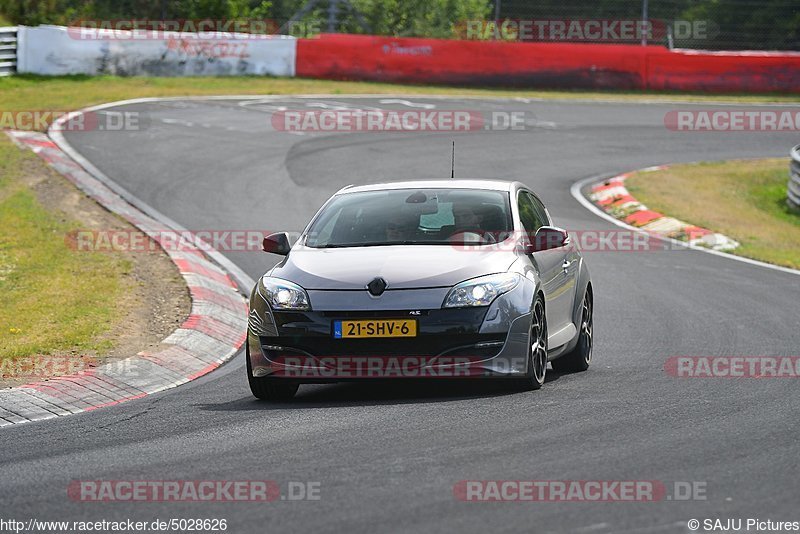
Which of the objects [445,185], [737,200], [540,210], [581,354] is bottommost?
[737,200]

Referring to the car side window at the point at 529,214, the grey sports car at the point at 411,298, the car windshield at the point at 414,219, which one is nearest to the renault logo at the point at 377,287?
the grey sports car at the point at 411,298

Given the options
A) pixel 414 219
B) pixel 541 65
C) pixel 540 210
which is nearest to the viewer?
pixel 414 219

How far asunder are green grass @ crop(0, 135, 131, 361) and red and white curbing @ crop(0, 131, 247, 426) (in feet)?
2.05

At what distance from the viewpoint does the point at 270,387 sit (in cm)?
839

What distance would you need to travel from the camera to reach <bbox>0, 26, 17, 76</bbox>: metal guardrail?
30203 millimetres

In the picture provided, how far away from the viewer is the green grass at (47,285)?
1037cm

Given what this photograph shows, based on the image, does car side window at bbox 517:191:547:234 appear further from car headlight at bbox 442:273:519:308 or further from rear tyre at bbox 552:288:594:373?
car headlight at bbox 442:273:519:308

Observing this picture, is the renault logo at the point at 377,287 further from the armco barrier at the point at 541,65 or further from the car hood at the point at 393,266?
the armco barrier at the point at 541,65

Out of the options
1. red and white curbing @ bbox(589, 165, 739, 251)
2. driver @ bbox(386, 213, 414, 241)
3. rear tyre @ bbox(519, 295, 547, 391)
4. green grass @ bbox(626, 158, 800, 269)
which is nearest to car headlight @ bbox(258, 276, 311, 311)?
driver @ bbox(386, 213, 414, 241)

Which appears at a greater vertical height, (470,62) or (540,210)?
(540,210)

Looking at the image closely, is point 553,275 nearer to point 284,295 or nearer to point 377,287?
point 377,287

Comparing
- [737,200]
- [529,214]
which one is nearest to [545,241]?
[529,214]

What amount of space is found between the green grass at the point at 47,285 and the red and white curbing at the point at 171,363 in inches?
24.6

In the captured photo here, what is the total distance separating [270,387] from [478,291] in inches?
59.9
